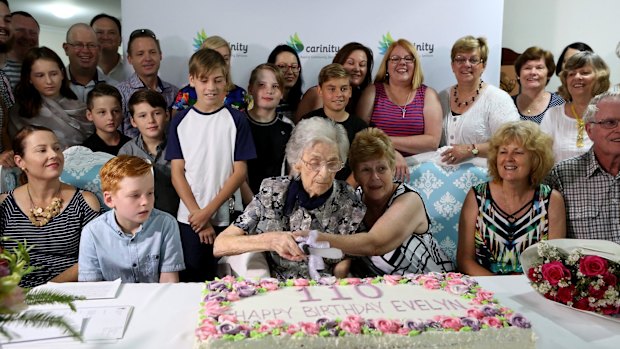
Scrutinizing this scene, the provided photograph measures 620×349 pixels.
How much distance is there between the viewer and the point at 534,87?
141 inches

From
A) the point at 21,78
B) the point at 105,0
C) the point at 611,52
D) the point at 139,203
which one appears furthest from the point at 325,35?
the point at 611,52

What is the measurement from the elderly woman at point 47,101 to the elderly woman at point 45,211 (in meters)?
0.77

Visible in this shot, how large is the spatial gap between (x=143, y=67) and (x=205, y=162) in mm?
875

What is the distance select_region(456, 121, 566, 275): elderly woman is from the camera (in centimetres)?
234

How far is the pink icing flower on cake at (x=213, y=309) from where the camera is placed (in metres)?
1.40

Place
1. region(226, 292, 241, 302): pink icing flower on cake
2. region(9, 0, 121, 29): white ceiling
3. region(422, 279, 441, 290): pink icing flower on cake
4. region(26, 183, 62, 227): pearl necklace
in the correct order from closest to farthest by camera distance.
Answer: region(226, 292, 241, 302): pink icing flower on cake → region(422, 279, 441, 290): pink icing flower on cake → region(26, 183, 62, 227): pearl necklace → region(9, 0, 121, 29): white ceiling

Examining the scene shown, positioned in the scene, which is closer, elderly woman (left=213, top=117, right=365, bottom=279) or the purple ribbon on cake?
the purple ribbon on cake

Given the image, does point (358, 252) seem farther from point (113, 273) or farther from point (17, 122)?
point (17, 122)

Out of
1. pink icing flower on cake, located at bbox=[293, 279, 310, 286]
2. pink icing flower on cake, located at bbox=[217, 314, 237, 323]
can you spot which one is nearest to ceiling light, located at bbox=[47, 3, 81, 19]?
pink icing flower on cake, located at bbox=[293, 279, 310, 286]

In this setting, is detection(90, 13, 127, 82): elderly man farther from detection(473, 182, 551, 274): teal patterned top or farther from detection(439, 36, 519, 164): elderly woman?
detection(473, 182, 551, 274): teal patterned top

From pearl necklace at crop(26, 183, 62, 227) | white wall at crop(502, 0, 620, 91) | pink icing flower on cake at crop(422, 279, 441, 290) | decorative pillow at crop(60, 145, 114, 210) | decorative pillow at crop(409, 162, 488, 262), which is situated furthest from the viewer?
white wall at crop(502, 0, 620, 91)

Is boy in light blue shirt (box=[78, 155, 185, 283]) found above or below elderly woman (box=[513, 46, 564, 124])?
below

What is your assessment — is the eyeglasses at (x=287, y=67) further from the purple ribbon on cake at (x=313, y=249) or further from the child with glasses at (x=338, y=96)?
the purple ribbon on cake at (x=313, y=249)

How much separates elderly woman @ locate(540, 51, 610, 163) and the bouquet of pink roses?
1.52m
